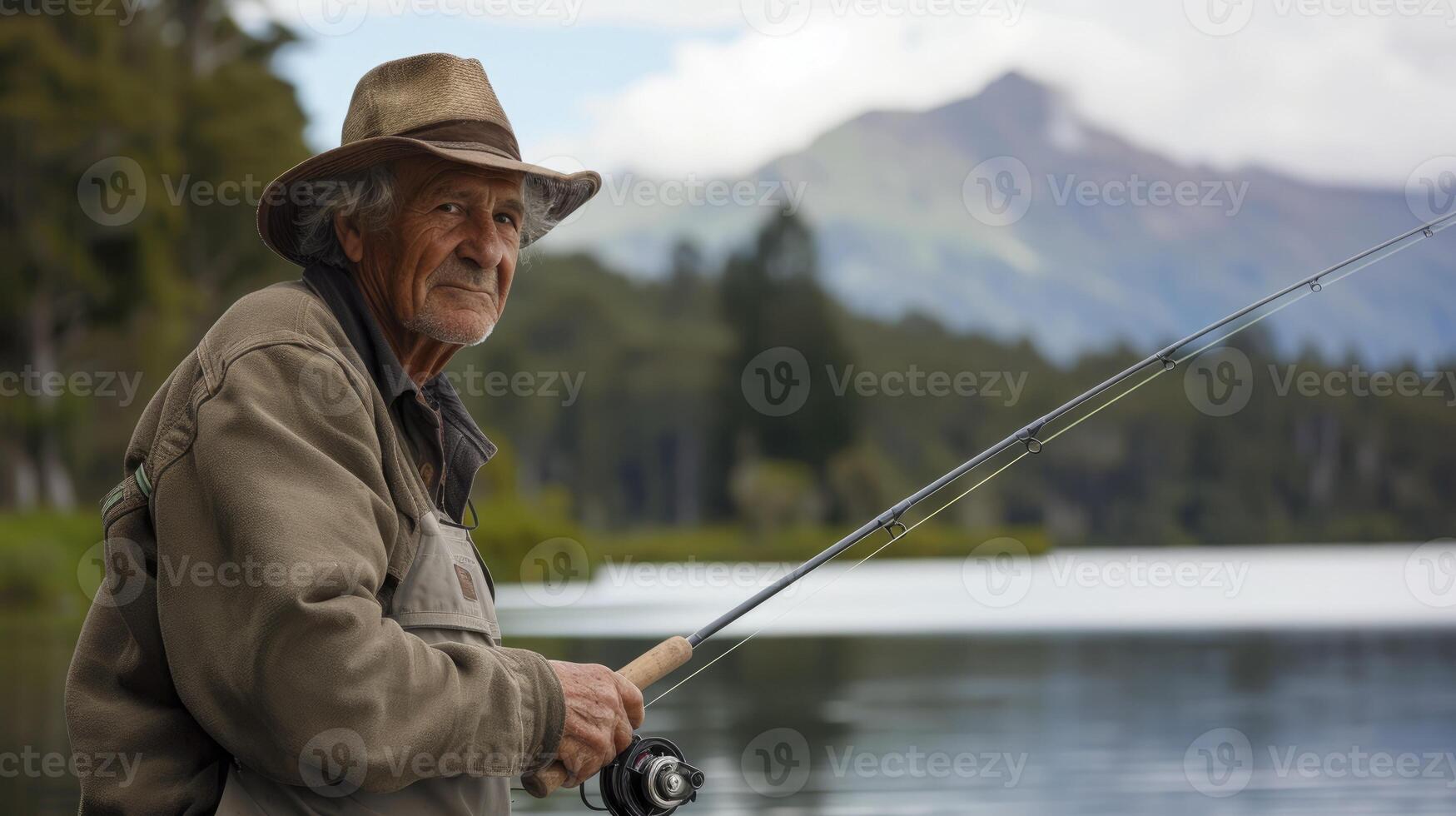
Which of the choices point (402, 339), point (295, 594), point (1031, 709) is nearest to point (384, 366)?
point (402, 339)

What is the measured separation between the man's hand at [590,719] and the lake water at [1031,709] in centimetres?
481

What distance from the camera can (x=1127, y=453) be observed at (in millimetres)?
88438

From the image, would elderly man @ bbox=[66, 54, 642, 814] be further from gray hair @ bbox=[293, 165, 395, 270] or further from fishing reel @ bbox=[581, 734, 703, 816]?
fishing reel @ bbox=[581, 734, 703, 816]

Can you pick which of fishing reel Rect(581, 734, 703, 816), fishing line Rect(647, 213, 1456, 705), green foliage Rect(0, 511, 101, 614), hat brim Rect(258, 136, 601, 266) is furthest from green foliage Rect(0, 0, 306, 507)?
fishing reel Rect(581, 734, 703, 816)

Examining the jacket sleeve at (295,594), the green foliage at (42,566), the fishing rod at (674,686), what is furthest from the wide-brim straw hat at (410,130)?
the green foliage at (42,566)

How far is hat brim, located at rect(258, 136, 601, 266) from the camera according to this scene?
2121mm

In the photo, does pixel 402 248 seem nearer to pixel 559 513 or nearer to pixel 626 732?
pixel 626 732

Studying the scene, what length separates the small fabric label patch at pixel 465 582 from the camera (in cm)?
208

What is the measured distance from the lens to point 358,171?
2191 mm

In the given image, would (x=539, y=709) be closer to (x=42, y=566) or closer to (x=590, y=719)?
(x=590, y=719)

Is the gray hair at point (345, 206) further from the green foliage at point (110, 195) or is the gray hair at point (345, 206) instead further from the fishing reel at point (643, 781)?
the green foliage at point (110, 195)

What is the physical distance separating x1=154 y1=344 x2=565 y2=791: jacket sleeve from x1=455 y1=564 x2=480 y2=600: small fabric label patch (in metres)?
0.17

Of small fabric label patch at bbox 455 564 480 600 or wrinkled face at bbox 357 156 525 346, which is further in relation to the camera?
wrinkled face at bbox 357 156 525 346

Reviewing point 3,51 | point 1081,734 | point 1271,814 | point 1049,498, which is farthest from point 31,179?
point 1049,498
